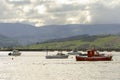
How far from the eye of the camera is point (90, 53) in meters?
179

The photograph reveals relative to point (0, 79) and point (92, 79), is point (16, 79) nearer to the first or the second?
point (0, 79)

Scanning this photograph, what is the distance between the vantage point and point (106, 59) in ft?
611

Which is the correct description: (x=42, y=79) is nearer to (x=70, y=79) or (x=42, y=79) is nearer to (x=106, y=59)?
(x=70, y=79)

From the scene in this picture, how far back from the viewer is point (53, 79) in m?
89.3

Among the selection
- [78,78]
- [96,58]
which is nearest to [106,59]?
[96,58]

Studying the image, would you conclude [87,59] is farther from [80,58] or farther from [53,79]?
[53,79]

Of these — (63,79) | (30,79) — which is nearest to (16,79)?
(30,79)

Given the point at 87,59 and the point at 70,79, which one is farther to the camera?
the point at 87,59

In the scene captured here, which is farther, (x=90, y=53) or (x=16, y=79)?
(x=90, y=53)

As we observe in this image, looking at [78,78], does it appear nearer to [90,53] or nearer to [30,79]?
[30,79]

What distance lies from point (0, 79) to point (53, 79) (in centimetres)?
1174

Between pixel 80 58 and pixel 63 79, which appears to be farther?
pixel 80 58

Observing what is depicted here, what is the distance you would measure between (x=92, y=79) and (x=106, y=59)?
9868 centimetres

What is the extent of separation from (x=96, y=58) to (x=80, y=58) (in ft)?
27.1
